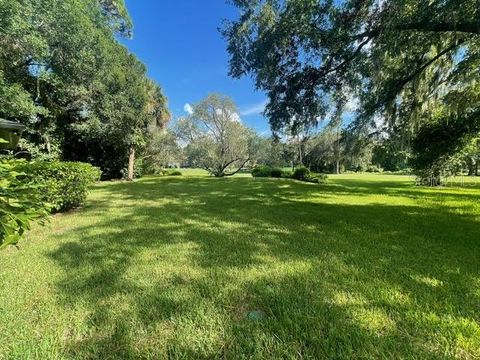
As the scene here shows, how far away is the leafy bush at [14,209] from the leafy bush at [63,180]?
13.2 feet

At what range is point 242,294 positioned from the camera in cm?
222

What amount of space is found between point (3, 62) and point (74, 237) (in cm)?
1064

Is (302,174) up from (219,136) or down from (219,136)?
down

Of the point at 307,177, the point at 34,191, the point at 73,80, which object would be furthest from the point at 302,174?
the point at 34,191

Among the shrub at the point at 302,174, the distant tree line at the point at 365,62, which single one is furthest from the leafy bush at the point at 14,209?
the shrub at the point at 302,174

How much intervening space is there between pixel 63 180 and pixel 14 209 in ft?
16.8

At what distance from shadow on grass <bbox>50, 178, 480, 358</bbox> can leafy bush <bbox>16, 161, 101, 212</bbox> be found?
5.77 feet

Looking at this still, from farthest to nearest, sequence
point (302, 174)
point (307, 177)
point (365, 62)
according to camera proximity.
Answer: point (302, 174)
point (307, 177)
point (365, 62)

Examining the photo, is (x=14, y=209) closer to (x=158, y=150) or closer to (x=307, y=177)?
(x=307, y=177)

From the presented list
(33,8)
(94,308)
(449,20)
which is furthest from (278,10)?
(33,8)

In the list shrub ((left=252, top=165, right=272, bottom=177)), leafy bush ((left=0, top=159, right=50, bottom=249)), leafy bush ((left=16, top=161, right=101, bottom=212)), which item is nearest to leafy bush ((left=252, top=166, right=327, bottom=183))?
shrub ((left=252, top=165, right=272, bottom=177))

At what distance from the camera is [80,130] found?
1402 cm

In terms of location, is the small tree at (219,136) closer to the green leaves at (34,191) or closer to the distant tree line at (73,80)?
the distant tree line at (73,80)

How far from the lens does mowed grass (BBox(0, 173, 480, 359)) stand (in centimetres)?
162
